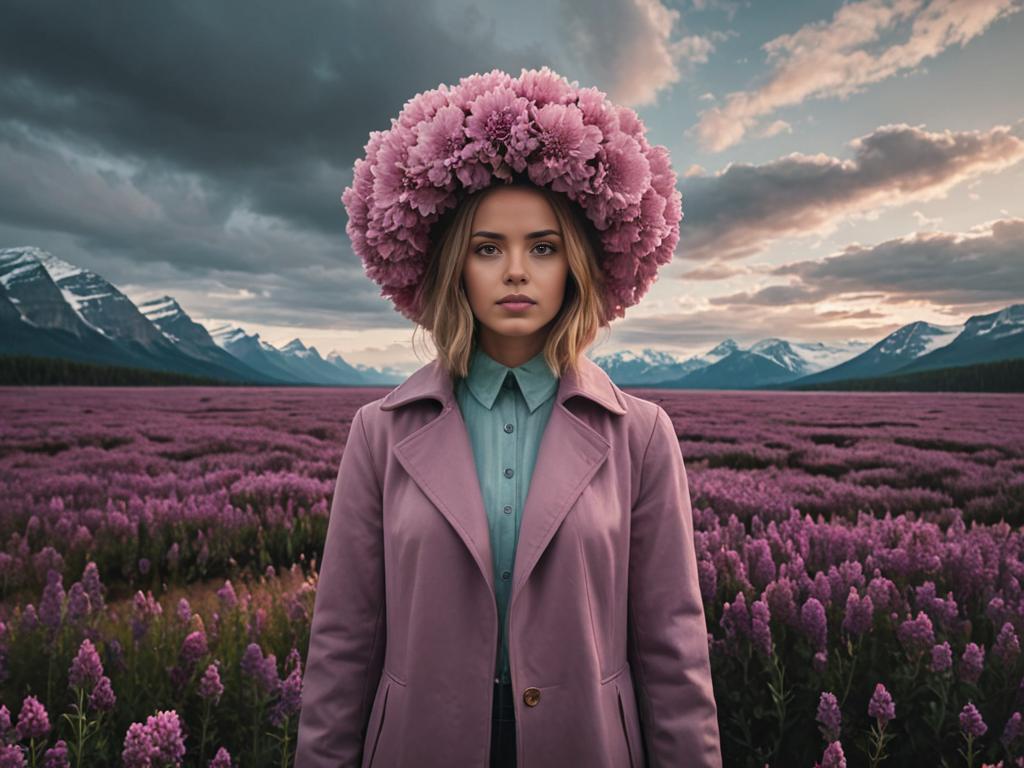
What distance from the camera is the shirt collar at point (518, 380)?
158 centimetres

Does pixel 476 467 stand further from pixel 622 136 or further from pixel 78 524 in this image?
pixel 78 524

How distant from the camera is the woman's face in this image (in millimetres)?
1522

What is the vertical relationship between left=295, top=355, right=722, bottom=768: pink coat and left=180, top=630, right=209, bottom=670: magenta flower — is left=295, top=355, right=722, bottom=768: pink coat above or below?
above

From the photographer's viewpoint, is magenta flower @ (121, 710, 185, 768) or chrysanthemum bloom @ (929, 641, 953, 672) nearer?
magenta flower @ (121, 710, 185, 768)

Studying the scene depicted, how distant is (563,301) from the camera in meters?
1.69

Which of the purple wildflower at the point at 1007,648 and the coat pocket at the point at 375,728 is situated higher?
the coat pocket at the point at 375,728

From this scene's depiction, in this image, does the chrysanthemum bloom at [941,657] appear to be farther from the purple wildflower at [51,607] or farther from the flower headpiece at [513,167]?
the purple wildflower at [51,607]

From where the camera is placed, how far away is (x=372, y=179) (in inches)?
70.3

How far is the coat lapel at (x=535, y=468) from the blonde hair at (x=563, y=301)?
7 cm

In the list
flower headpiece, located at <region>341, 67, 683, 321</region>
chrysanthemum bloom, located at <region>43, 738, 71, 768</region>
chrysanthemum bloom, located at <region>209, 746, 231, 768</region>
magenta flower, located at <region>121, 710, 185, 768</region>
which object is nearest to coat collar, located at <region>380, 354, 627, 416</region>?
flower headpiece, located at <region>341, 67, 683, 321</region>

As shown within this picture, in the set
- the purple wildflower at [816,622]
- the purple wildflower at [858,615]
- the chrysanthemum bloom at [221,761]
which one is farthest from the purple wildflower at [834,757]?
the chrysanthemum bloom at [221,761]

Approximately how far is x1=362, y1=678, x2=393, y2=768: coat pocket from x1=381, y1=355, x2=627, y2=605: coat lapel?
41cm

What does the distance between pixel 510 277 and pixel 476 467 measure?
0.52 metres

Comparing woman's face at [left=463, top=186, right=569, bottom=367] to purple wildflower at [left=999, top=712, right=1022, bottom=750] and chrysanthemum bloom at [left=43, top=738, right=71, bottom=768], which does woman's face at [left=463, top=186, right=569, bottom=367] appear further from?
purple wildflower at [left=999, top=712, right=1022, bottom=750]
